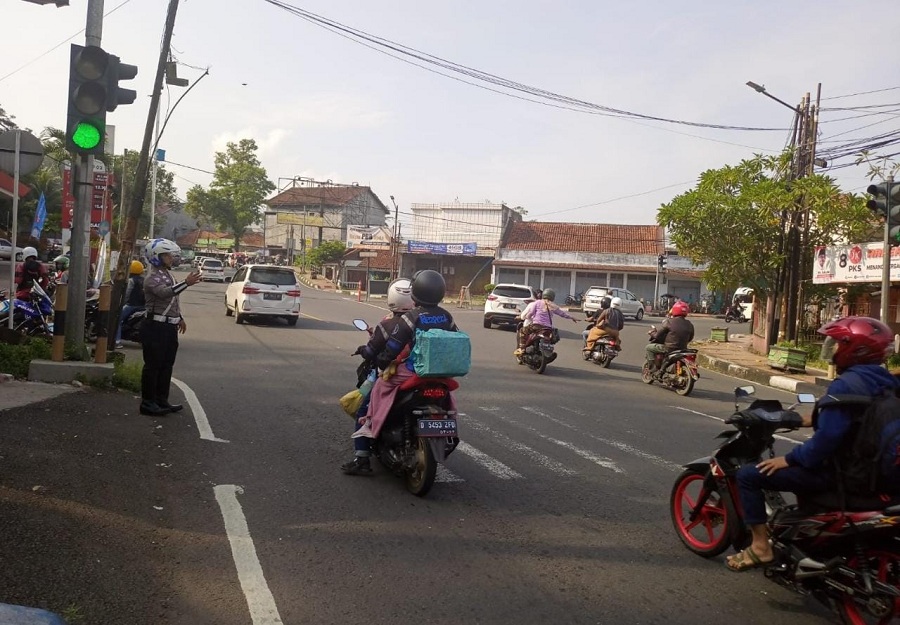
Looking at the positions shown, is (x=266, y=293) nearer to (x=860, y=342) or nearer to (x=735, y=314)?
(x=860, y=342)

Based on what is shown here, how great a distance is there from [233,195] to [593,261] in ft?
141

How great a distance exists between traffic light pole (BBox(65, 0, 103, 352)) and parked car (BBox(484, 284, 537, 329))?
55.8ft

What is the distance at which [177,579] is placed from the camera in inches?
154

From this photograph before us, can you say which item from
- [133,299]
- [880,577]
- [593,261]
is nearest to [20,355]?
[133,299]

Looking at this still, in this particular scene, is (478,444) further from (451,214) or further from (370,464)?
(451,214)

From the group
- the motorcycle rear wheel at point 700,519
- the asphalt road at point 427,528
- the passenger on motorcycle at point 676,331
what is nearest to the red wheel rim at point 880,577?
the asphalt road at point 427,528

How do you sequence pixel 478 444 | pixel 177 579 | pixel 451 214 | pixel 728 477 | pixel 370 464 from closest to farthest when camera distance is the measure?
pixel 177 579, pixel 728 477, pixel 370 464, pixel 478 444, pixel 451 214

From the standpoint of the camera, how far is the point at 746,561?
407 cm

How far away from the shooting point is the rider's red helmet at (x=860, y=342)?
3.64 metres

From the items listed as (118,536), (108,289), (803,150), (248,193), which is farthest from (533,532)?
(248,193)

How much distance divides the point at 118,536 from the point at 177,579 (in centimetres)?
75

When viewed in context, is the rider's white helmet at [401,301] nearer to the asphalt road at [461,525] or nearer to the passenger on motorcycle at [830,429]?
the asphalt road at [461,525]

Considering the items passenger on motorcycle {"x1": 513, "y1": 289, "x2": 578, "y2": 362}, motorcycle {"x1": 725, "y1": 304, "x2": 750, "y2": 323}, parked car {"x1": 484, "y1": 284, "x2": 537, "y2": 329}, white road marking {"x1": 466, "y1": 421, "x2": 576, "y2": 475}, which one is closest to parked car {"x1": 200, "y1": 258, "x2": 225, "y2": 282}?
parked car {"x1": 484, "y1": 284, "x2": 537, "y2": 329}

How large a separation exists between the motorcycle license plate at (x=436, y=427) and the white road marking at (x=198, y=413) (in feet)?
8.30
